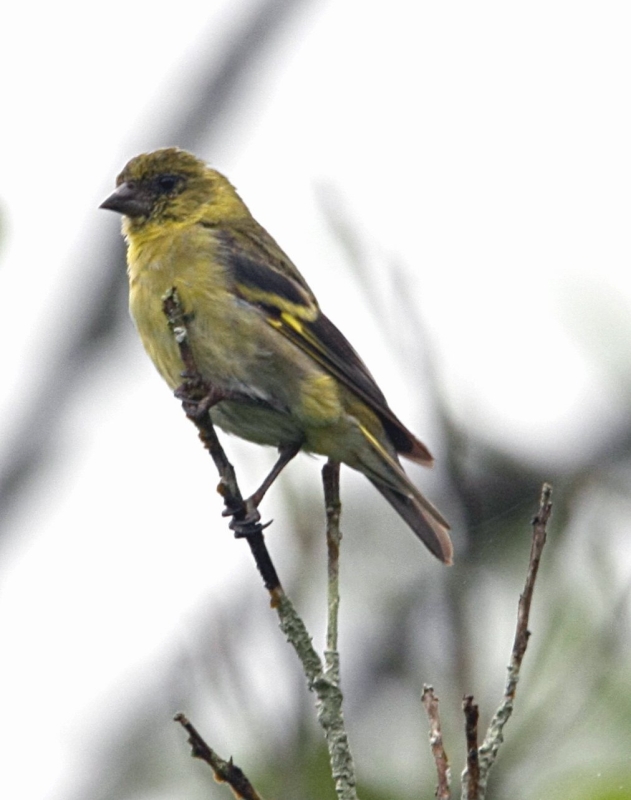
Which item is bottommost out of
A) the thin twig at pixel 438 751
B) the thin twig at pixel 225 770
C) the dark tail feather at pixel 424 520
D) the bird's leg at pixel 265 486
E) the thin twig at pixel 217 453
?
the dark tail feather at pixel 424 520

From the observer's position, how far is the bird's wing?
5090 mm

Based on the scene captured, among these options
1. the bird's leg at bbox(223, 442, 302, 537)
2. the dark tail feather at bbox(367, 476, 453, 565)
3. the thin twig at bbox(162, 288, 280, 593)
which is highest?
the thin twig at bbox(162, 288, 280, 593)

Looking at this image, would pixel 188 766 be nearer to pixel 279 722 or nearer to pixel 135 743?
pixel 135 743

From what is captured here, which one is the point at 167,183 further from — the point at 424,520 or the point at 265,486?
the point at 424,520

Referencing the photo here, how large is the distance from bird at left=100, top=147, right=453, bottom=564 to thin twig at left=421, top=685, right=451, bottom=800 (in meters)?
1.67

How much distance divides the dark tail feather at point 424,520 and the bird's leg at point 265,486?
0.37 meters

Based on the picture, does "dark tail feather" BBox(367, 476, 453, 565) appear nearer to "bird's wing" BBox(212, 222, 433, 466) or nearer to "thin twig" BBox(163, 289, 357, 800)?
"bird's wing" BBox(212, 222, 433, 466)

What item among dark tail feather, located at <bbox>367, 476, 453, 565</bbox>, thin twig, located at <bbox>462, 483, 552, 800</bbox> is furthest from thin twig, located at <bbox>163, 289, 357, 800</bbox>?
dark tail feather, located at <bbox>367, 476, 453, 565</bbox>

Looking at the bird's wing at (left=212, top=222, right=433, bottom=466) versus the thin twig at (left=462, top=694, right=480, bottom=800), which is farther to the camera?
the bird's wing at (left=212, top=222, right=433, bottom=466)

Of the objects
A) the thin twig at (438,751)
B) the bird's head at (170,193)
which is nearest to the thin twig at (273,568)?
the thin twig at (438,751)

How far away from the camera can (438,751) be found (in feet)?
9.18

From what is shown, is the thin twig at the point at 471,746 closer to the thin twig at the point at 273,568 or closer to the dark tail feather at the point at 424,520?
the thin twig at the point at 273,568

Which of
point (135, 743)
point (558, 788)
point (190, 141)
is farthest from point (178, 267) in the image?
point (558, 788)

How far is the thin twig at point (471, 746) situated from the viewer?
101 inches
